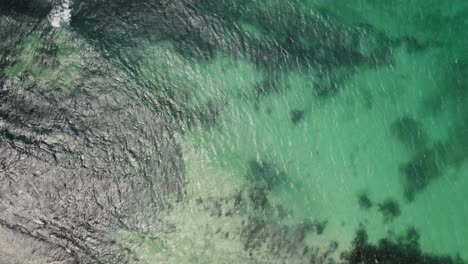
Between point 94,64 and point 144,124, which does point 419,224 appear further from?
point 94,64

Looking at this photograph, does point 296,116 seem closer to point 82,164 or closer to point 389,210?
point 389,210

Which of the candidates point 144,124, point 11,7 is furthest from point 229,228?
point 11,7

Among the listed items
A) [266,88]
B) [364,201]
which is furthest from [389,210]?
[266,88]

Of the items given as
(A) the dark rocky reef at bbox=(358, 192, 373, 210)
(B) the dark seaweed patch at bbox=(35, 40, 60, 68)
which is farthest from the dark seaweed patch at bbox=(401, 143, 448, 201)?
(B) the dark seaweed patch at bbox=(35, 40, 60, 68)

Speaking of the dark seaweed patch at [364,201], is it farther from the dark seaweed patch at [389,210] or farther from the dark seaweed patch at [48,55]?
the dark seaweed patch at [48,55]

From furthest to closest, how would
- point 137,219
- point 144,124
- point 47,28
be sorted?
point 47,28 → point 144,124 → point 137,219

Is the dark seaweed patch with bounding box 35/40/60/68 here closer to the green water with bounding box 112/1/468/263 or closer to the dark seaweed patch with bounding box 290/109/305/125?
the green water with bounding box 112/1/468/263

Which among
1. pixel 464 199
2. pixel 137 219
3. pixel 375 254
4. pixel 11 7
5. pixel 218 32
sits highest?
pixel 218 32

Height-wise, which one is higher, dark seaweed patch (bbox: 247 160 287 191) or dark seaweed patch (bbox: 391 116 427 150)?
dark seaweed patch (bbox: 391 116 427 150)
